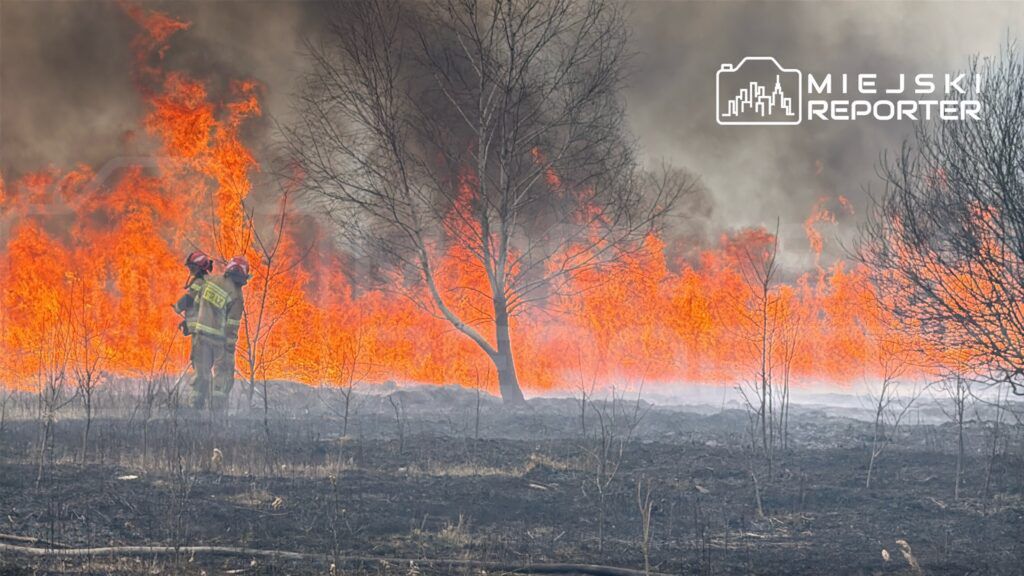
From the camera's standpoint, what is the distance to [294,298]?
78.7 feet

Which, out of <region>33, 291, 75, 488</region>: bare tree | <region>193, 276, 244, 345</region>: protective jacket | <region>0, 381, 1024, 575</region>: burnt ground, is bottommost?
<region>0, 381, 1024, 575</region>: burnt ground

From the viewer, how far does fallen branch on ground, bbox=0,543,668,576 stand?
7230 mm

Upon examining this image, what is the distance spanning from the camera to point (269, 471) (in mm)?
11109

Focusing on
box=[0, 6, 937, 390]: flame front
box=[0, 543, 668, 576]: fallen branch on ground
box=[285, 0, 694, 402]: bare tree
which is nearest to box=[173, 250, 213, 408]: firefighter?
box=[285, 0, 694, 402]: bare tree

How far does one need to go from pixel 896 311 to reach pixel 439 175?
36.6ft

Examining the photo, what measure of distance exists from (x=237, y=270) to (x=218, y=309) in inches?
28.2

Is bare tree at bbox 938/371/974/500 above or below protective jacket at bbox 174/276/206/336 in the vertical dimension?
below

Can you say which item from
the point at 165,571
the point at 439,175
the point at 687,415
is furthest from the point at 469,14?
the point at 165,571

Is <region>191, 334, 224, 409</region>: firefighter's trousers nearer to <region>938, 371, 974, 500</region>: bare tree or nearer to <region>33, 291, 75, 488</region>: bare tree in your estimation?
<region>33, 291, 75, 488</region>: bare tree

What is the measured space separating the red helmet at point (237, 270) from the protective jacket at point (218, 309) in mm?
119

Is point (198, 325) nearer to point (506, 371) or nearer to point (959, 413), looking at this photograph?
point (506, 371)

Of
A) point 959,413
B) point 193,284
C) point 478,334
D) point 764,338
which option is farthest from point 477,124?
point 959,413

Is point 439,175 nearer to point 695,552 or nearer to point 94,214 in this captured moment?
point 94,214

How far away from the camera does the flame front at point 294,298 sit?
24.5m
